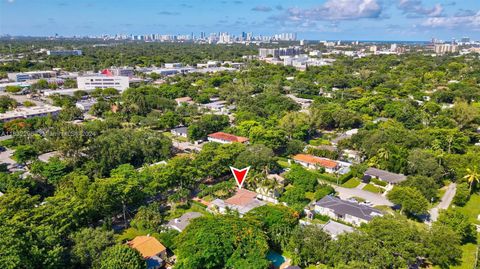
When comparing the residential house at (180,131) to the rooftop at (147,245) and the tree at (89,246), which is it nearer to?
the rooftop at (147,245)

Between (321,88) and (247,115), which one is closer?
(247,115)

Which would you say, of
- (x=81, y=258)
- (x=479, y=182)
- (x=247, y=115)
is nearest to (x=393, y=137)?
(x=479, y=182)

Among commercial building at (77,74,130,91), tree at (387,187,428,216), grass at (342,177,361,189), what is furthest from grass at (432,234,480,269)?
commercial building at (77,74,130,91)

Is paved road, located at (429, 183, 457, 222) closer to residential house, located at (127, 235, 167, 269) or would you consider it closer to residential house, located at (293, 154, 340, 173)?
residential house, located at (293, 154, 340, 173)

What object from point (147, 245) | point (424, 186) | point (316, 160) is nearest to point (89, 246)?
point (147, 245)

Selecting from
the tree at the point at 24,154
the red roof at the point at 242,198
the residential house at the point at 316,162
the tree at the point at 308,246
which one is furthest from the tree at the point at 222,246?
the tree at the point at 24,154

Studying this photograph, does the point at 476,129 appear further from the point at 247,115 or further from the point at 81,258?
the point at 81,258
